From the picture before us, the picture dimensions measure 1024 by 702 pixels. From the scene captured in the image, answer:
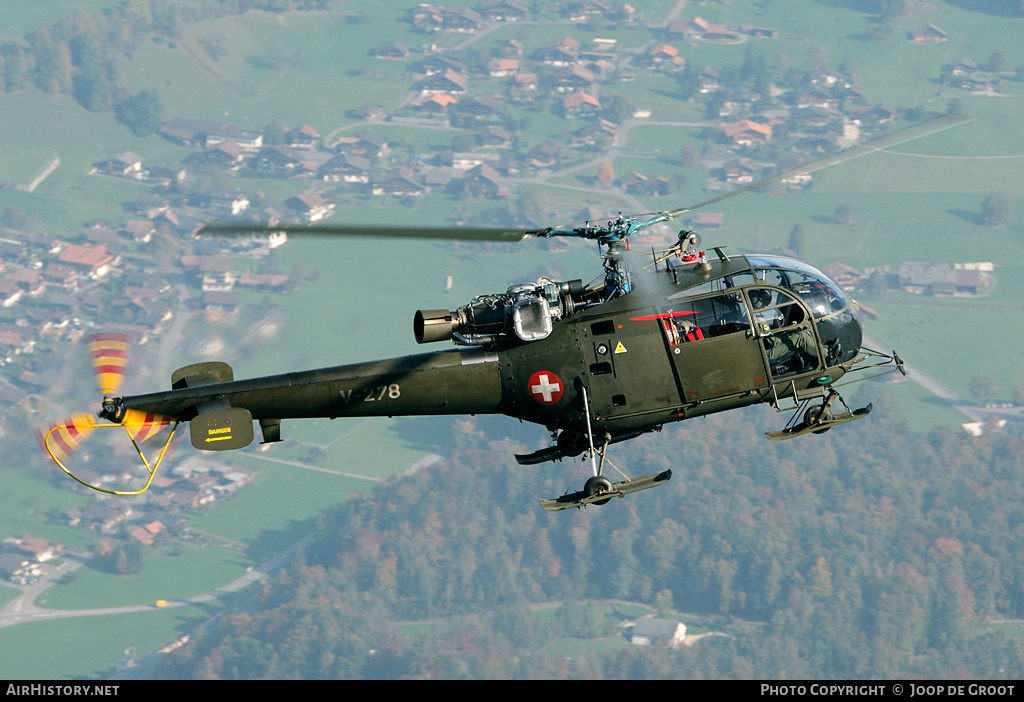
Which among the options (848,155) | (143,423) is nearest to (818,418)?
(848,155)

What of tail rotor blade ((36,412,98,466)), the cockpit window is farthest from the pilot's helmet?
tail rotor blade ((36,412,98,466))

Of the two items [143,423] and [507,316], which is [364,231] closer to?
[507,316]

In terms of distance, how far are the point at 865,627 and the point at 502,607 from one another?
175ft

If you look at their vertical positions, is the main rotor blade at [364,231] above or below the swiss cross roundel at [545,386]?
above

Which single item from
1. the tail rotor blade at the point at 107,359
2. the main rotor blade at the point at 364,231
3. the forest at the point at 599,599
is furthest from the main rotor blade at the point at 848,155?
the forest at the point at 599,599

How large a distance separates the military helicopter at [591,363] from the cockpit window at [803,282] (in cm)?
4

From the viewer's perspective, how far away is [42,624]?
6427 inches

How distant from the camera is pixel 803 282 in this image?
2762cm

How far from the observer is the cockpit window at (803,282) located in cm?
2738

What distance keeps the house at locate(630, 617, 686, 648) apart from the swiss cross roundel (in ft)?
491

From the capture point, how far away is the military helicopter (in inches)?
1048

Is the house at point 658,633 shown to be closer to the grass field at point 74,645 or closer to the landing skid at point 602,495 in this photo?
the grass field at point 74,645

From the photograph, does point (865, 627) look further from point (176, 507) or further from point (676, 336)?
point (676, 336)

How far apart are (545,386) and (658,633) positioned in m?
152
